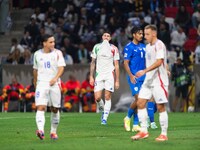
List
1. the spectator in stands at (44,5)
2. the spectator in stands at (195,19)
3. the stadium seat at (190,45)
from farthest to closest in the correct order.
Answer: the spectator in stands at (44,5)
the spectator in stands at (195,19)
the stadium seat at (190,45)

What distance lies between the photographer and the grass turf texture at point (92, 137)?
16.5 meters

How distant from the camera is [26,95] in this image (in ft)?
115

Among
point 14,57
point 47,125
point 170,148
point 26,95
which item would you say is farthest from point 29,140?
point 14,57

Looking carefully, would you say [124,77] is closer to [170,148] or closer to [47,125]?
[47,125]

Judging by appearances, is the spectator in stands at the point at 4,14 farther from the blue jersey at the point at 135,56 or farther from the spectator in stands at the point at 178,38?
the blue jersey at the point at 135,56

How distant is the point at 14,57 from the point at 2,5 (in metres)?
4.88

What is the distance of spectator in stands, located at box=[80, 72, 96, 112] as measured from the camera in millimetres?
35156

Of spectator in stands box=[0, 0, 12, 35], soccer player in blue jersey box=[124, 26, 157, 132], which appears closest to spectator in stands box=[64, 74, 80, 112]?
spectator in stands box=[0, 0, 12, 35]

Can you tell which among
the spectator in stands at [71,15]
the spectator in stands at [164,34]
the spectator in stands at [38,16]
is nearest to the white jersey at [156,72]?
the spectator in stands at [164,34]

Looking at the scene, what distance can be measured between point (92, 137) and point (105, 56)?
5536mm

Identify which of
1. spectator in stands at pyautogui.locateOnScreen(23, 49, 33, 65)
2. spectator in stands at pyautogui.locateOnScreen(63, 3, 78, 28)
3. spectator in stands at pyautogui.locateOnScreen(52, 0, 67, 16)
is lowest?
spectator in stands at pyautogui.locateOnScreen(23, 49, 33, 65)

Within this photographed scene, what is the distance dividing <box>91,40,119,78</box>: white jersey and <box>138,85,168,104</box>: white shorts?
249 inches

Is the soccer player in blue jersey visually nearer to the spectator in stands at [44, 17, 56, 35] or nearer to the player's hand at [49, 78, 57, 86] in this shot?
the player's hand at [49, 78, 57, 86]

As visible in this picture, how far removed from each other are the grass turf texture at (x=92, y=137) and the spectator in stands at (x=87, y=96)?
981cm
